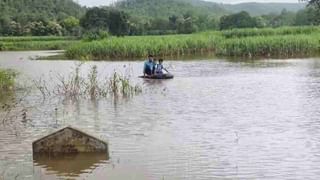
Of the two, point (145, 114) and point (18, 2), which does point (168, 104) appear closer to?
point (145, 114)

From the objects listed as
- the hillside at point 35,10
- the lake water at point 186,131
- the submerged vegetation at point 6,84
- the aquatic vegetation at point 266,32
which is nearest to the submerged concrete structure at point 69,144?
the lake water at point 186,131

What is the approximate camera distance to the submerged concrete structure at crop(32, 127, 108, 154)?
1193cm

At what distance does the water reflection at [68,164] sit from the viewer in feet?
36.5

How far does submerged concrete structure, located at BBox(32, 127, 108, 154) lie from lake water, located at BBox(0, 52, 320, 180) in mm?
202

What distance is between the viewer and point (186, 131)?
583 inches

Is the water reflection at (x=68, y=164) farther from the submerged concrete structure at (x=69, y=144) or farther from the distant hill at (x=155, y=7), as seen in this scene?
the distant hill at (x=155, y=7)

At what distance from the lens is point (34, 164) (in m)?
11.7

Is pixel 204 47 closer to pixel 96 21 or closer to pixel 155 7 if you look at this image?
pixel 96 21

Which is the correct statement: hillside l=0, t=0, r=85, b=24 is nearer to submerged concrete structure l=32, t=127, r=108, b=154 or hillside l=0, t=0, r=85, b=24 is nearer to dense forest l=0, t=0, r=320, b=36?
dense forest l=0, t=0, r=320, b=36

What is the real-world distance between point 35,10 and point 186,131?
97.1 metres

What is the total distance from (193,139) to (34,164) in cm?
362

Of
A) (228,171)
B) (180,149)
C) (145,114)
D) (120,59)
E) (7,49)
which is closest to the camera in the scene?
(228,171)

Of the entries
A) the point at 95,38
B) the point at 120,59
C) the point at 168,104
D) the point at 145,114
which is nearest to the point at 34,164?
the point at 145,114

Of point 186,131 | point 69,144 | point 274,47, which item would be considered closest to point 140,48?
point 274,47
